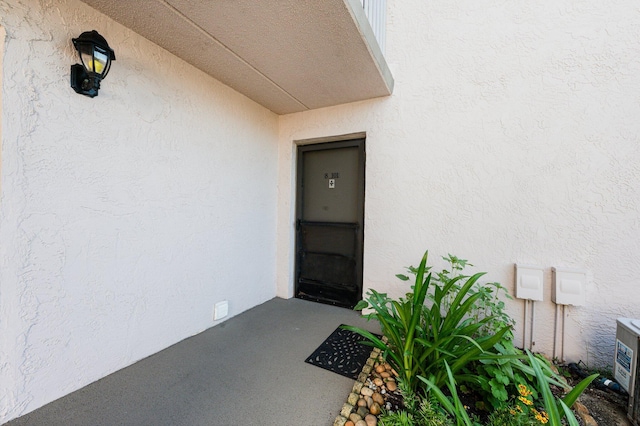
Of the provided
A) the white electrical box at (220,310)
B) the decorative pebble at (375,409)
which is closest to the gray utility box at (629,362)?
the decorative pebble at (375,409)

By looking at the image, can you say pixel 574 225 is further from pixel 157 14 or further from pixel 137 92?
pixel 137 92

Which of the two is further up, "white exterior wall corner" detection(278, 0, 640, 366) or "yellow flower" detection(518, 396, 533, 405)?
"white exterior wall corner" detection(278, 0, 640, 366)

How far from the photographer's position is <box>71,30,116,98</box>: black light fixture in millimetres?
1438

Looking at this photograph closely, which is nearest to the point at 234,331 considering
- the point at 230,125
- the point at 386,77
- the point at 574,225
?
the point at 230,125

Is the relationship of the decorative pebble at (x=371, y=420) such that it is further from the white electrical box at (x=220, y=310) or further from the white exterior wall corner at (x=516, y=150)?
the white electrical box at (x=220, y=310)

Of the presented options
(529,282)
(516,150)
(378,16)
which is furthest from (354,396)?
(378,16)

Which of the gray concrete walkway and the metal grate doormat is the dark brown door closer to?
the metal grate doormat

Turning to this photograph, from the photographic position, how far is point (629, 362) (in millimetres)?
1489

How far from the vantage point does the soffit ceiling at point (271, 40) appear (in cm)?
152

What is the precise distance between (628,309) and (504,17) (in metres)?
2.63

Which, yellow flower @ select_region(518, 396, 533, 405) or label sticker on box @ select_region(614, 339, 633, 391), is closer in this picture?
yellow flower @ select_region(518, 396, 533, 405)

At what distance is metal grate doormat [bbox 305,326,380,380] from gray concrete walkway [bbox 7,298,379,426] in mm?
66

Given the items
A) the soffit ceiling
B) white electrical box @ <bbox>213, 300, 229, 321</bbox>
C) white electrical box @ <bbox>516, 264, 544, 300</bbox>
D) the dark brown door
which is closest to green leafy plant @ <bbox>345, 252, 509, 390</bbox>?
white electrical box @ <bbox>516, 264, 544, 300</bbox>

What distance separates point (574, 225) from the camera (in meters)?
1.92
